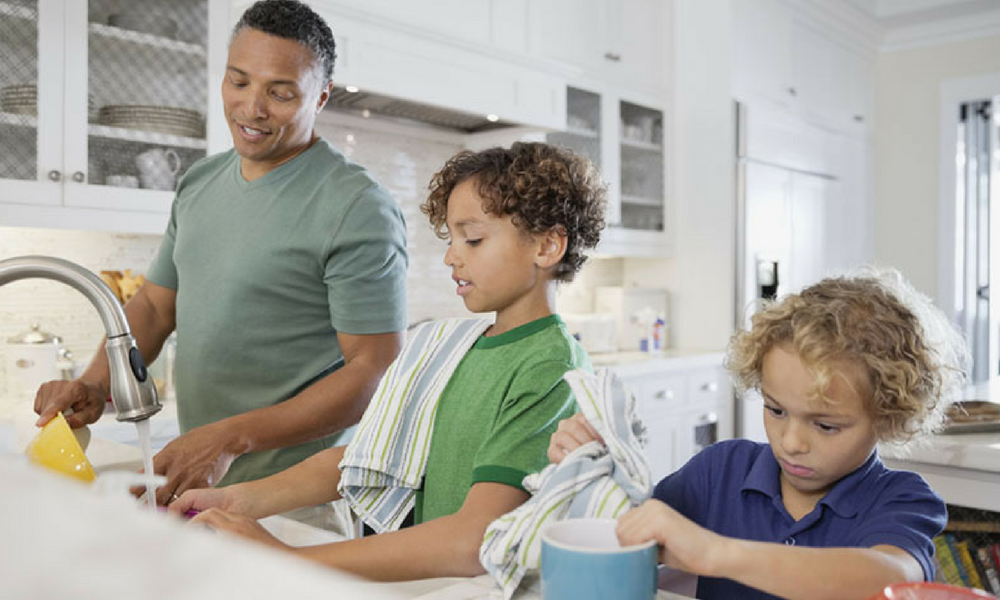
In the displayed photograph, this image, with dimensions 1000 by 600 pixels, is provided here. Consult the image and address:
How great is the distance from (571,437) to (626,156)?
10.7 ft

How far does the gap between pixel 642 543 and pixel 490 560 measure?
17 cm

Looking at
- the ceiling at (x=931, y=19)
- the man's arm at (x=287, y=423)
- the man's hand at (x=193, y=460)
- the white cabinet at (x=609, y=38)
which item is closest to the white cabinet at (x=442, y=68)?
the white cabinet at (x=609, y=38)

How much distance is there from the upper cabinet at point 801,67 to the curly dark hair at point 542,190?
298 cm

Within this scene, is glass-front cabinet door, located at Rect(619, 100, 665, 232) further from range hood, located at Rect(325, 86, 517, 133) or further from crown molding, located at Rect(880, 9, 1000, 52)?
crown molding, located at Rect(880, 9, 1000, 52)

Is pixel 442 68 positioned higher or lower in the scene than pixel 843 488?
higher

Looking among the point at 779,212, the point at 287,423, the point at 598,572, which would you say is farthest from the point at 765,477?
the point at 779,212

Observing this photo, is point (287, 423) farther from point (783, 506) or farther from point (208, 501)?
point (783, 506)

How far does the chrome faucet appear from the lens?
91 centimetres

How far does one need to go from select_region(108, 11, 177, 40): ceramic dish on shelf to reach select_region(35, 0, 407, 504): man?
Answer: 1.04 m

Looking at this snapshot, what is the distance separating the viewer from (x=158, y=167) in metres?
2.29

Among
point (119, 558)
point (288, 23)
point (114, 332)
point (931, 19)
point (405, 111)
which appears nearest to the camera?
Answer: point (119, 558)

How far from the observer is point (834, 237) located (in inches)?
182

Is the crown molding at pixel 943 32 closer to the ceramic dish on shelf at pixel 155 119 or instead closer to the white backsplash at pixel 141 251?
the white backsplash at pixel 141 251

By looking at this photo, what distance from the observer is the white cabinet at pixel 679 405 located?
3.36m
